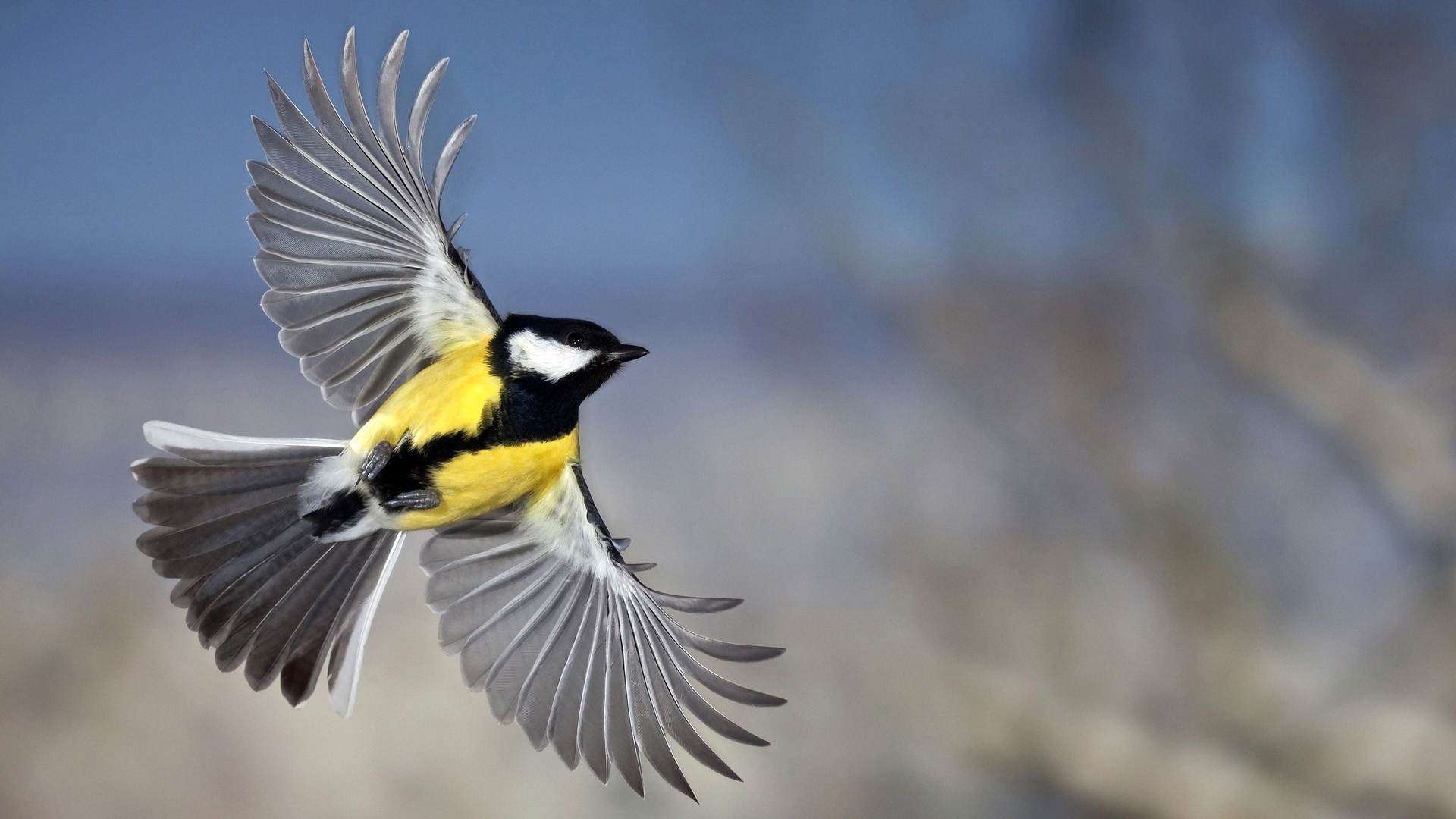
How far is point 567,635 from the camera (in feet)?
2.88

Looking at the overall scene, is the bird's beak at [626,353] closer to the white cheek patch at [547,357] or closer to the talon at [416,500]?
the white cheek patch at [547,357]

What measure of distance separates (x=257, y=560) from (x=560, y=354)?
0.98 feet

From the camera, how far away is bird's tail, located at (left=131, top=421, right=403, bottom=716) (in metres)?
0.73

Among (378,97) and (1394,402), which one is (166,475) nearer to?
(378,97)

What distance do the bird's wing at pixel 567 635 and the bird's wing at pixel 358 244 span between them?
16 cm

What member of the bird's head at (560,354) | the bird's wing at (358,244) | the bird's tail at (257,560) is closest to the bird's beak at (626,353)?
the bird's head at (560,354)

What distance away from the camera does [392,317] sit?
74 centimetres

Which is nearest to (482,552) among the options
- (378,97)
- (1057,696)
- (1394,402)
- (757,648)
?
(757,648)

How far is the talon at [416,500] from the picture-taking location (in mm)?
687

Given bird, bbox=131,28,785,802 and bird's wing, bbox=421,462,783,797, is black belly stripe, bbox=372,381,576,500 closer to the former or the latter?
bird, bbox=131,28,785,802

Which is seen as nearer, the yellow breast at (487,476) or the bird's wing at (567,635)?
the yellow breast at (487,476)

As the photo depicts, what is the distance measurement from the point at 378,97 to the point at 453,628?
436mm

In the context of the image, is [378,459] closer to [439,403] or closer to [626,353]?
[439,403]

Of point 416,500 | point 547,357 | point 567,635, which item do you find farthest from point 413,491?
point 567,635
